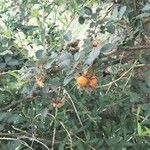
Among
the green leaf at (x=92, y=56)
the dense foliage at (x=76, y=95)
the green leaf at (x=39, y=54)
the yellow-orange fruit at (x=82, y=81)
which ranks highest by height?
the green leaf at (x=92, y=56)

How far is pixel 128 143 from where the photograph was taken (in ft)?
4.14

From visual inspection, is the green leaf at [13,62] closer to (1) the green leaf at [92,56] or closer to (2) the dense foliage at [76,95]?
(2) the dense foliage at [76,95]

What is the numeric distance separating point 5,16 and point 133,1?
591 millimetres

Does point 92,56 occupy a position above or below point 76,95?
above

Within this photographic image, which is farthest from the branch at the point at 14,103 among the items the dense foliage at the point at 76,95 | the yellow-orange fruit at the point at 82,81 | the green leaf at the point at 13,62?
the yellow-orange fruit at the point at 82,81

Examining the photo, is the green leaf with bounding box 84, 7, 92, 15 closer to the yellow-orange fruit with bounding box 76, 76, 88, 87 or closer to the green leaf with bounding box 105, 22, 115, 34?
the green leaf with bounding box 105, 22, 115, 34

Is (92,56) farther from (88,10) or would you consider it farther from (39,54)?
(88,10)

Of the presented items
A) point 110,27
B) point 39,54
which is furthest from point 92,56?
point 110,27

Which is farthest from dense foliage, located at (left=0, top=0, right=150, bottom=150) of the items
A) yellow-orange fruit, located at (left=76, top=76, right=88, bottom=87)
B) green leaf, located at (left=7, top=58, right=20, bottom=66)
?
yellow-orange fruit, located at (left=76, top=76, right=88, bottom=87)

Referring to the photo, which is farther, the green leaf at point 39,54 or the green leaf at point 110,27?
the green leaf at point 110,27

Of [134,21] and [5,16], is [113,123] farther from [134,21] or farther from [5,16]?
[5,16]

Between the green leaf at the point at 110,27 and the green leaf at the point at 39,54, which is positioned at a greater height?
the green leaf at the point at 39,54

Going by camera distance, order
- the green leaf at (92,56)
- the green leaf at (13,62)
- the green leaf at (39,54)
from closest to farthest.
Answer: the green leaf at (92,56)
the green leaf at (39,54)
the green leaf at (13,62)

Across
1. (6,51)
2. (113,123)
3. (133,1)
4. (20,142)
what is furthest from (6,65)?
(133,1)
